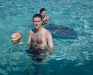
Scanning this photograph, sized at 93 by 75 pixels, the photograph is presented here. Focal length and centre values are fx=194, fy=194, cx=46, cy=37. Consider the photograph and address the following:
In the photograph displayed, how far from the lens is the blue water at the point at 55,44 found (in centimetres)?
635

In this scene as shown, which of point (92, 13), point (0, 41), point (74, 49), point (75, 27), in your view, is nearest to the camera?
point (74, 49)

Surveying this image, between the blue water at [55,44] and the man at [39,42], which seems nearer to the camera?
the man at [39,42]

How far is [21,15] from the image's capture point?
1235 cm

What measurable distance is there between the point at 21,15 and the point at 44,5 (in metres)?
3.30

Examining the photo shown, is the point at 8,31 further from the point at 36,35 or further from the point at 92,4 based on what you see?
the point at 92,4

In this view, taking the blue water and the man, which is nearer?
the man

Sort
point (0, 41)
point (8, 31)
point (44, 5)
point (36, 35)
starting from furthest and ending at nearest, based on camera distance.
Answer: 1. point (44, 5)
2. point (8, 31)
3. point (0, 41)
4. point (36, 35)

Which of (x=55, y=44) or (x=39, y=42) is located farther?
(x=55, y=44)

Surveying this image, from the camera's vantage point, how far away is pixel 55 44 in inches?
327

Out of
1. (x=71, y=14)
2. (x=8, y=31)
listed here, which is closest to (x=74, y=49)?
(x=8, y=31)

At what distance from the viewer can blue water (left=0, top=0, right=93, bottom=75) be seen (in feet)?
20.8

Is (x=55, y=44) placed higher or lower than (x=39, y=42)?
lower

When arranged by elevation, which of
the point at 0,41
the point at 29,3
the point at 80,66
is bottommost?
the point at 80,66

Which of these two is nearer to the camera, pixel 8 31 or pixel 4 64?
pixel 4 64
